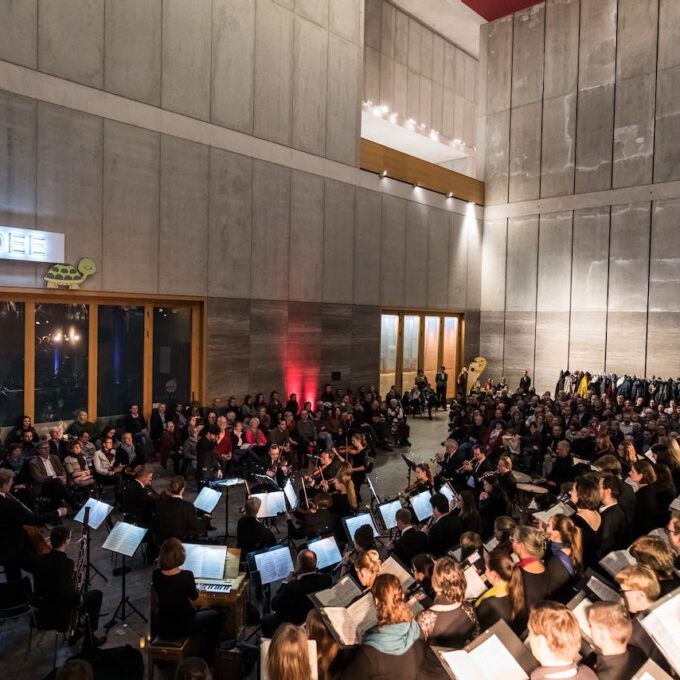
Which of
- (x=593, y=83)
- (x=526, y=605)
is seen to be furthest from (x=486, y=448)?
(x=593, y=83)

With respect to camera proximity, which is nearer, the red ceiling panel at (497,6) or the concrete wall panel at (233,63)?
the concrete wall panel at (233,63)

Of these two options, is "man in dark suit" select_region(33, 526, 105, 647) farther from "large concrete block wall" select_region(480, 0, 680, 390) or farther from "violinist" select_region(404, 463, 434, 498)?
"large concrete block wall" select_region(480, 0, 680, 390)

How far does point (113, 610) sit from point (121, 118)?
10.6 m

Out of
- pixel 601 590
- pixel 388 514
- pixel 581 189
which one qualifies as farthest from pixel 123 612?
pixel 581 189

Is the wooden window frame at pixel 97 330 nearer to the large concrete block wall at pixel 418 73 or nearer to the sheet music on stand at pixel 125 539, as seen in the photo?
the sheet music on stand at pixel 125 539

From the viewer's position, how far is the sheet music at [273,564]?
5.59 m

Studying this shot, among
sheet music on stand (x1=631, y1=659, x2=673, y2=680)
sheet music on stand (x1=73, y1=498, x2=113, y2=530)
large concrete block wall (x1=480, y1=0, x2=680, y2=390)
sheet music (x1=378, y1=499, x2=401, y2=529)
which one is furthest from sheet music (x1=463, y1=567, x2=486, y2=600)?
large concrete block wall (x1=480, y1=0, x2=680, y2=390)

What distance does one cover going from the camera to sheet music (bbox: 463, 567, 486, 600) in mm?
4633

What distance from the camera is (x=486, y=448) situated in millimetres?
11242

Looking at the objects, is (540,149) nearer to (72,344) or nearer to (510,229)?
(510,229)

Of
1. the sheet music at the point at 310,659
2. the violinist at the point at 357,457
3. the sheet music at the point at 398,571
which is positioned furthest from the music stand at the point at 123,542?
the violinist at the point at 357,457

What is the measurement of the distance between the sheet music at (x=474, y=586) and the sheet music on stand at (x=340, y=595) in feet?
2.90

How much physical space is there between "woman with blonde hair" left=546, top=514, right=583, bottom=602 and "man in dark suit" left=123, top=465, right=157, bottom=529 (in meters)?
4.94

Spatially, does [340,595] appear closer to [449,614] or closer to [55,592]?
[449,614]
